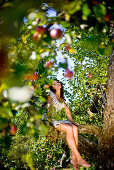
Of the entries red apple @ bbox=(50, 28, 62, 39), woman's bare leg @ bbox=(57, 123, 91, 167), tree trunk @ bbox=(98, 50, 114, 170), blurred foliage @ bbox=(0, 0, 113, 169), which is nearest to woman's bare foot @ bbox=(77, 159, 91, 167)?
woman's bare leg @ bbox=(57, 123, 91, 167)

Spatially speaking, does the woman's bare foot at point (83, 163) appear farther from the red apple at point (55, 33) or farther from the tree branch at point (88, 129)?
the red apple at point (55, 33)

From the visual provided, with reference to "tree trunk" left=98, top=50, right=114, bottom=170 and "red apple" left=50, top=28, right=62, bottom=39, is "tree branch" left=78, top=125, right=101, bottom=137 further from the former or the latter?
"red apple" left=50, top=28, right=62, bottom=39

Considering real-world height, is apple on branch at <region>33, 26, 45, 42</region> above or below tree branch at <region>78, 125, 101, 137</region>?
above

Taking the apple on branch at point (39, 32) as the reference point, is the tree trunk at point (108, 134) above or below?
below

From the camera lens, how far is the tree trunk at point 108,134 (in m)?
3.01

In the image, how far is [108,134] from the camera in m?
3.10

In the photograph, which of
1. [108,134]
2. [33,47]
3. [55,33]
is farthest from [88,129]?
[55,33]

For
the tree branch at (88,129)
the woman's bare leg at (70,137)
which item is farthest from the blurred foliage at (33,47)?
the tree branch at (88,129)

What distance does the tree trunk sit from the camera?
3008 millimetres

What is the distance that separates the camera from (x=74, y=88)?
22.0 ft

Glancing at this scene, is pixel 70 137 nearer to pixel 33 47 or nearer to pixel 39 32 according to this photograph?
pixel 33 47

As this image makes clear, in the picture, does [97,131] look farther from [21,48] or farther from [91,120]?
[91,120]

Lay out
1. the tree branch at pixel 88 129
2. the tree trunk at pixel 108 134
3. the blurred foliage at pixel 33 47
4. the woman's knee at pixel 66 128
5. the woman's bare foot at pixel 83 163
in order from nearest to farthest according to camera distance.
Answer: the blurred foliage at pixel 33 47 → the woman's bare foot at pixel 83 163 → the tree trunk at pixel 108 134 → the woman's knee at pixel 66 128 → the tree branch at pixel 88 129

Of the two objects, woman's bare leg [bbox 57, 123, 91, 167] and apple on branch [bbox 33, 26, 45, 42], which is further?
woman's bare leg [bbox 57, 123, 91, 167]
